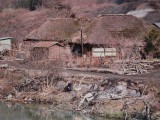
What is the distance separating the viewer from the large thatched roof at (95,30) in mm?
41906

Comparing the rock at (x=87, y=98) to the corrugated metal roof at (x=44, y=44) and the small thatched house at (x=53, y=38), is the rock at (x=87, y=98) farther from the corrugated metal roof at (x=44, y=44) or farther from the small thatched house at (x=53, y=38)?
the corrugated metal roof at (x=44, y=44)

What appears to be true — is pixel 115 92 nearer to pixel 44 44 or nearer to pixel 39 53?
pixel 39 53

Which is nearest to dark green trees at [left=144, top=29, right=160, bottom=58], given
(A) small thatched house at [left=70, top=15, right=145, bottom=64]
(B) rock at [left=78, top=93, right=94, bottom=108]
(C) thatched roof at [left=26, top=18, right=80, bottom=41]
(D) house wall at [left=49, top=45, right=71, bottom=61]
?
(A) small thatched house at [left=70, top=15, right=145, bottom=64]

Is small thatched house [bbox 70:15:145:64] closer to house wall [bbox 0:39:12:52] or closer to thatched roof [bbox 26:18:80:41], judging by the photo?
thatched roof [bbox 26:18:80:41]

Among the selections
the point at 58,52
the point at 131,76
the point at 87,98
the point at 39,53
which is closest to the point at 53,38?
the point at 58,52

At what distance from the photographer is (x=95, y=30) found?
4266 cm

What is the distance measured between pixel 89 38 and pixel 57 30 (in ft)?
18.4

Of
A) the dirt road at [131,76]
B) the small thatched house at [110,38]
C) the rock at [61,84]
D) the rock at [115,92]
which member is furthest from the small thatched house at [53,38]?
the rock at [115,92]

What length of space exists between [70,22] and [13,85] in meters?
14.5

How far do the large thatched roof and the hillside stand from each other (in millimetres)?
12565

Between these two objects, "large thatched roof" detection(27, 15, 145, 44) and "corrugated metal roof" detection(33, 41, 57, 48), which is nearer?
"large thatched roof" detection(27, 15, 145, 44)

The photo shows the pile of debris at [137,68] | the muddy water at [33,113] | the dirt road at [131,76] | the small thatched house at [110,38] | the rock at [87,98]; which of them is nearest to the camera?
the muddy water at [33,113]

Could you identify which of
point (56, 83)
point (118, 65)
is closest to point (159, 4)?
point (118, 65)

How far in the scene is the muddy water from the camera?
1118 inches
